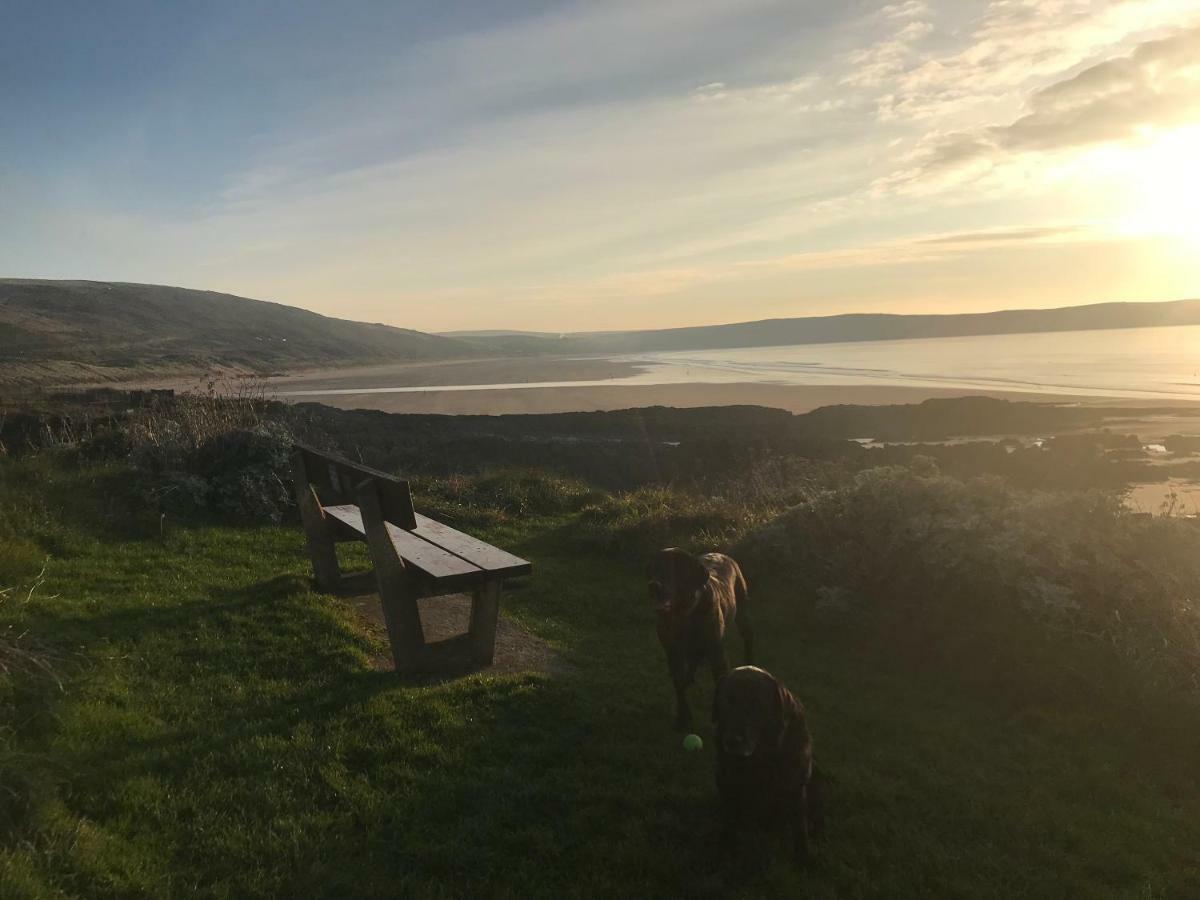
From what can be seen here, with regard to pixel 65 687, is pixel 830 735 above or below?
below

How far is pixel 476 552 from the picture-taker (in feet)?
20.7

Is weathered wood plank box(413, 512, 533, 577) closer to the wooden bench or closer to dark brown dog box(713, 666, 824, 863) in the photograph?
the wooden bench

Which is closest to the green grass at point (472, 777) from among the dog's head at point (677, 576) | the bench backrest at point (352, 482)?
the dog's head at point (677, 576)

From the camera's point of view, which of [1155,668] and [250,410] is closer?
[1155,668]

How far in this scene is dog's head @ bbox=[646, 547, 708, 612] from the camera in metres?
4.91

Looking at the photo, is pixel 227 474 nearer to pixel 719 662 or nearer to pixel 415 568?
pixel 415 568

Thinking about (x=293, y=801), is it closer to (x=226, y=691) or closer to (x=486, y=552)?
(x=226, y=691)

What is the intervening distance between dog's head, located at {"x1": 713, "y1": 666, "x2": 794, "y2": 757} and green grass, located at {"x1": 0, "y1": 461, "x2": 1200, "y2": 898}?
26.6 inches

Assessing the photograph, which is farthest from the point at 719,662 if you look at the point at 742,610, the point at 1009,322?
the point at 1009,322

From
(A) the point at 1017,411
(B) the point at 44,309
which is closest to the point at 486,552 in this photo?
(A) the point at 1017,411

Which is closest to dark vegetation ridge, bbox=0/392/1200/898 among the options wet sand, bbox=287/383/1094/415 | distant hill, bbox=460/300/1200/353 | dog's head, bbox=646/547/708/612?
dog's head, bbox=646/547/708/612

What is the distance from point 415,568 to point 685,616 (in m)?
2.27

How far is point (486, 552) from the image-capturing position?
631cm

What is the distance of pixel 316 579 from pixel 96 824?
4.34 m
